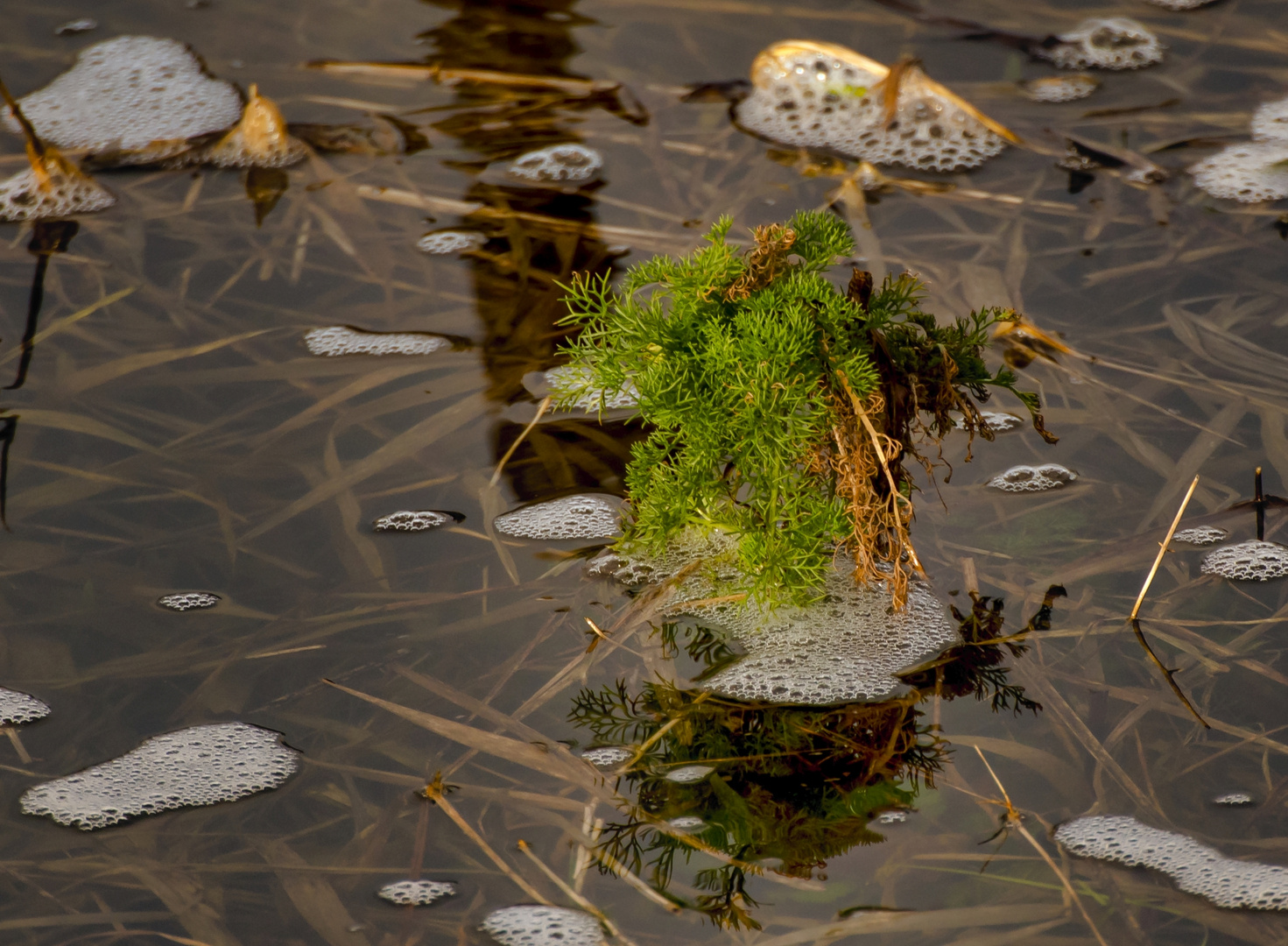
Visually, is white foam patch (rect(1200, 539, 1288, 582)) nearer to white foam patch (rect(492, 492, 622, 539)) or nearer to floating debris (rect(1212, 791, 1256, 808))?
floating debris (rect(1212, 791, 1256, 808))

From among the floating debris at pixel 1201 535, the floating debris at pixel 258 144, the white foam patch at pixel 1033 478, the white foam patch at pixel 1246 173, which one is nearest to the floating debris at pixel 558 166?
the floating debris at pixel 258 144

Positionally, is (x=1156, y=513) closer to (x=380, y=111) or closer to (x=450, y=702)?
Answer: (x=450, y=702)

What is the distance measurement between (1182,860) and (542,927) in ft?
2.68

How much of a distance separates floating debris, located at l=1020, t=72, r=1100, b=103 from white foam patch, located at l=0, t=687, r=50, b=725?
8.69 ft

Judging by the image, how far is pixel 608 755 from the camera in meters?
1.66

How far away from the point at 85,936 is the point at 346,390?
1097 millimetres

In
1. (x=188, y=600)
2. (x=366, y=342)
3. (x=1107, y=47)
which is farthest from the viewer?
(x=1107, y=47)

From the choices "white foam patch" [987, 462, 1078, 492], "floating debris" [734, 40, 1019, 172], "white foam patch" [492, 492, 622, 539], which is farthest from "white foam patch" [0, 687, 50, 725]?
"floating debris" [734, 40, 1019, 172]

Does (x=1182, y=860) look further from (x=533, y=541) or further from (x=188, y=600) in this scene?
(x=188, y=600)

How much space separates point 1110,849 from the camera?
1536 mm

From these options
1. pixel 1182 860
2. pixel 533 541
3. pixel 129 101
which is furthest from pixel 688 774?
pixel 129 101

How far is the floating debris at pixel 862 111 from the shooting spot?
2.92 metres

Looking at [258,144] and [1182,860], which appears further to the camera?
[258,144]

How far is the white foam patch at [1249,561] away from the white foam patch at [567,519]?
0.97 m
